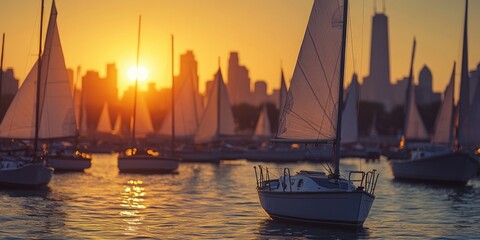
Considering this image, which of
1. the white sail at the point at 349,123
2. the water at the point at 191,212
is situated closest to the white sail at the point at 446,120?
the water at the point at 191,212

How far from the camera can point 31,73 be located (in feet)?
192

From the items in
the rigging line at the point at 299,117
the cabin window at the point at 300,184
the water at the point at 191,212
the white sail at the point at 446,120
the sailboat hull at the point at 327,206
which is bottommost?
the water at the point at 191,212

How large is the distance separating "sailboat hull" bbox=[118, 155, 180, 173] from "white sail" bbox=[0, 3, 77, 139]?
10446 millimetres

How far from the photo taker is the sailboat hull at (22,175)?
50656 mm

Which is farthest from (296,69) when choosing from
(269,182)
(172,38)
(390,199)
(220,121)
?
(220,121)

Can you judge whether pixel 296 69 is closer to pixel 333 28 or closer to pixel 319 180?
pixel 333 28

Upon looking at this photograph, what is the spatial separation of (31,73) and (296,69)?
1096 inches

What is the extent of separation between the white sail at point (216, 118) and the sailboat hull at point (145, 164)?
72.3ft

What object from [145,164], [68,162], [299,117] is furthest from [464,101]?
[68,162]

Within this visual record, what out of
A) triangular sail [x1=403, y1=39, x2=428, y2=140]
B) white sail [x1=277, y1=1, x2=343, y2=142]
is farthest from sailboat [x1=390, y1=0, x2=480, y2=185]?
white sail [x1=277, y1=1, x2=343, y2=142]

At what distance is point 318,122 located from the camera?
3538cm

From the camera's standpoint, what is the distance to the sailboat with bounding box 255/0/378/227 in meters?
33.6

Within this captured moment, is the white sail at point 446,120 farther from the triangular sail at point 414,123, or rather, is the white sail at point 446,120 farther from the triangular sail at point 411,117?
the triangular sail at point 414,123

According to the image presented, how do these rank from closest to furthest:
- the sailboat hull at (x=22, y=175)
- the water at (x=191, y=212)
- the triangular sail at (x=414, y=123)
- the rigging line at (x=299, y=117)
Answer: the water at (x=191, y=212) → the rigging line at (x=299, y=117) → the sailboat hull at (x=22, y=175) → the triangular sail at (x=414, y=123)
